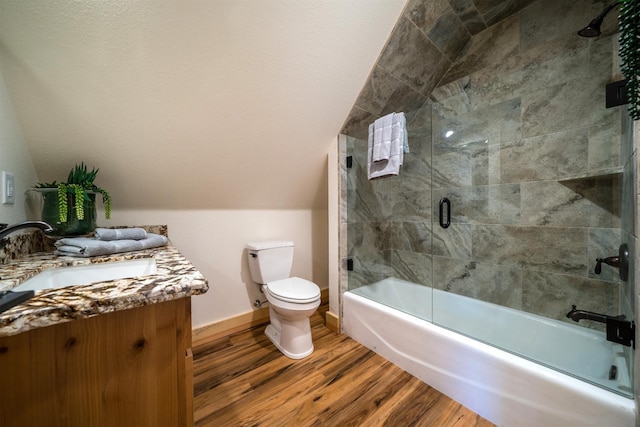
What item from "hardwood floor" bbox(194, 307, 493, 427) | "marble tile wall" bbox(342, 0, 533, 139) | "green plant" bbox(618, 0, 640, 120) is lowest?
"hardwood floor" bbox(194, 307, 493, 427)

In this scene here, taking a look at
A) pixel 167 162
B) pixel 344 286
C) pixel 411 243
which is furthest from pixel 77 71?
pixel 411 243

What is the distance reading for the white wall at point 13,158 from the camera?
3.03 ft

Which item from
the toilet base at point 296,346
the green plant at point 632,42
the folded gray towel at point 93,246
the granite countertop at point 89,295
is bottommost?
the toilet base at point 296,346

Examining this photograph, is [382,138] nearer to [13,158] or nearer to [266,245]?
[266,245]

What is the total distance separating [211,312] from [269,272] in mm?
540

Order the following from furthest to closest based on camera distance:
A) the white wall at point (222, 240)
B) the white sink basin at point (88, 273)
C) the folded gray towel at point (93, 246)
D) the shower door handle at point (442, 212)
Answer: the shower door handle at point (442, 212), the white wall at point (222, 240), the folded gray towel at point (93, 246), the white sink basin at point (88, 273)

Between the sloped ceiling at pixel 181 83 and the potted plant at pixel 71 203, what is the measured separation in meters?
0.15

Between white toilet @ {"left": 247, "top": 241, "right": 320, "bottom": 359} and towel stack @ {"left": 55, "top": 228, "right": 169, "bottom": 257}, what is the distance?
28.0 inches

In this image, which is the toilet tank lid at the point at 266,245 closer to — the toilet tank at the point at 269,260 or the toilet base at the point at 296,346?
the toilet tank at the point at 269,260

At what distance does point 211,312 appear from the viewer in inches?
71.1

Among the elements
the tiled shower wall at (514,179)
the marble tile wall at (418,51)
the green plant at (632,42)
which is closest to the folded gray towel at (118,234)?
the tiled shower wall at (514,179)

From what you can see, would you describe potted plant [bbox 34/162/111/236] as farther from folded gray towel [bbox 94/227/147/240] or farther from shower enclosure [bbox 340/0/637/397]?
shower enclosure [bbox 340/0/637/397]

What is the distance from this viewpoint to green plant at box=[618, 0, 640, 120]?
1.83 ft

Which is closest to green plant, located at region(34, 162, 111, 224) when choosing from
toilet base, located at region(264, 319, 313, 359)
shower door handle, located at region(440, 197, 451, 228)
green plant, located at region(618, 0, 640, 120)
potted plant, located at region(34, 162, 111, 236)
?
potted plant, located at region(34, 162, 111, 236)
